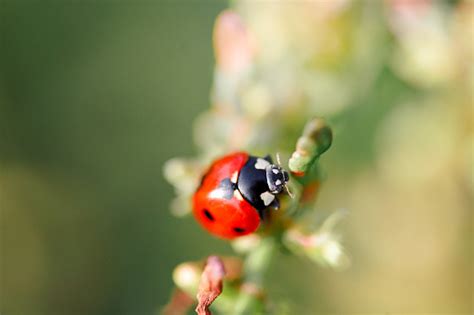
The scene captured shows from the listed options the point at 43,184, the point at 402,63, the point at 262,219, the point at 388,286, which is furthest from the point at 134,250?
the point at 262,219

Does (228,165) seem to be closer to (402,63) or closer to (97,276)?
(402,63)

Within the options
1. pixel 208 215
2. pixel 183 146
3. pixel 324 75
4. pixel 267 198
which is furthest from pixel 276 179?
pixel 183 146

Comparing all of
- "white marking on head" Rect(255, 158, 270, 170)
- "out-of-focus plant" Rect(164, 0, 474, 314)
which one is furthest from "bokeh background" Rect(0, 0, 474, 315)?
"white marking on head" Rect(255, 158, 270, 170)

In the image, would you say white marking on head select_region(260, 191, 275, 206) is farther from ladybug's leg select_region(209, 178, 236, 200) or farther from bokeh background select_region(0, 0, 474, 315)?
bokeh background select_region(0, 0, 474, 315)

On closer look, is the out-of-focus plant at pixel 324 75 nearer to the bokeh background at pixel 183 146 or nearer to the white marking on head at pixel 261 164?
the bokeh background at pixel 183 146

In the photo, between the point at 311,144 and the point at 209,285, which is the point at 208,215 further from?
the point at 311,144

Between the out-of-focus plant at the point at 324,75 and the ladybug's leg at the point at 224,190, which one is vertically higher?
the out-of-focus plant at the point at 324,75

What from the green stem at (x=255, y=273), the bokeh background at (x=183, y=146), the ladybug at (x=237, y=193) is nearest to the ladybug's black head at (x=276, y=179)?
the ladybug at (x=237, y=193)
